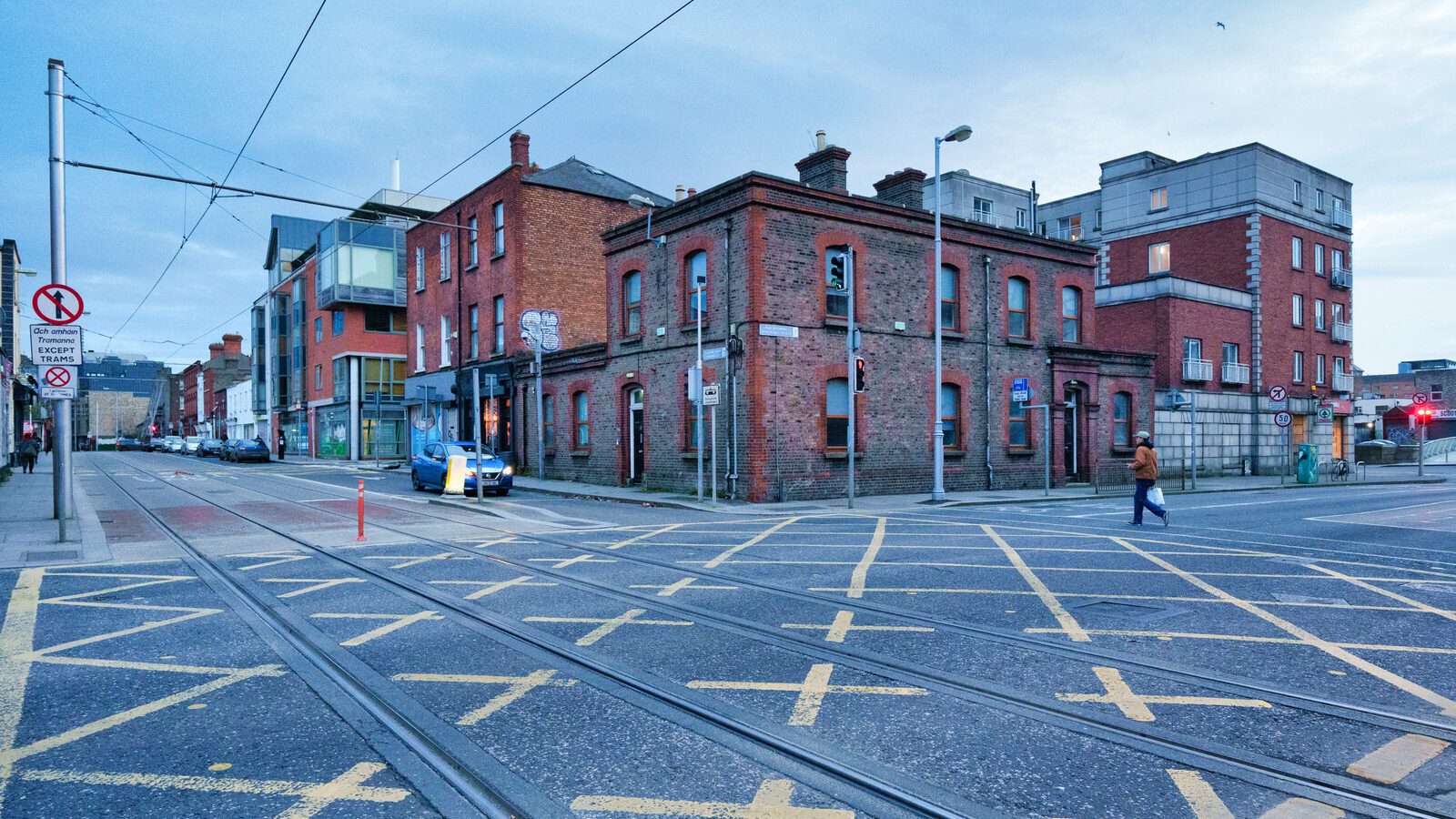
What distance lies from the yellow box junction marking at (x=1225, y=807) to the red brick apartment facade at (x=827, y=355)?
1628 cm

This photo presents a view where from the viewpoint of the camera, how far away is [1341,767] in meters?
4.04

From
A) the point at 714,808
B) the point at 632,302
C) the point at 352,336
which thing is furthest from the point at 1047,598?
the point at 352,336

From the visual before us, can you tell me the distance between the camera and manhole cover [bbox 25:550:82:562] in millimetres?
10570

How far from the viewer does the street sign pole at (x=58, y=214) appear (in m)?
13.0

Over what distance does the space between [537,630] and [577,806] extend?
322cm

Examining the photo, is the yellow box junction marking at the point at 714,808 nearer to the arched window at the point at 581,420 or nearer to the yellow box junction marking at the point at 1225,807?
the yellow box junction marking at the point at 1225,807

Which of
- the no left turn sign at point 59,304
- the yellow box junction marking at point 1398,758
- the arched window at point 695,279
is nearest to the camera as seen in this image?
the yellow box junction marking at point 1398,758

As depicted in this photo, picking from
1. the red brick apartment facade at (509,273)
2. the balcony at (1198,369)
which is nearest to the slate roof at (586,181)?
the red brick apartment facade at (509,273)

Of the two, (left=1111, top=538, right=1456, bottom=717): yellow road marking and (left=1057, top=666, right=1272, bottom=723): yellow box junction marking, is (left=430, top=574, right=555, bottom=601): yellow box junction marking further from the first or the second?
(left=1111, top=538, right=1456, bottom=717): yellow road marking

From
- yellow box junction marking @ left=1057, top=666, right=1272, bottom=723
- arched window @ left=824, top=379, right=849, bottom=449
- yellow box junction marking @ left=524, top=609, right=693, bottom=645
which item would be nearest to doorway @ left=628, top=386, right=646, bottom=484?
arched window @ left=824, top=379, right=849, bottom=449

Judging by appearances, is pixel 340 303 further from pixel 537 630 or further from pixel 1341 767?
pixel 1341 767

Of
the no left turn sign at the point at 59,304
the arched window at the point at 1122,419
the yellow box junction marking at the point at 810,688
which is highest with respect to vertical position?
the no left turn sign at the point at 59,304

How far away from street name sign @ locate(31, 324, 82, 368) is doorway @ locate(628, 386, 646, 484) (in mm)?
13786

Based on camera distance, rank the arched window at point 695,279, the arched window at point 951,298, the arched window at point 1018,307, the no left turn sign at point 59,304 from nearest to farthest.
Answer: the no left turn sign at point 59,304, the arched window at point 695,279, the arched window at point 951,298, the arched window at point 1018,307
